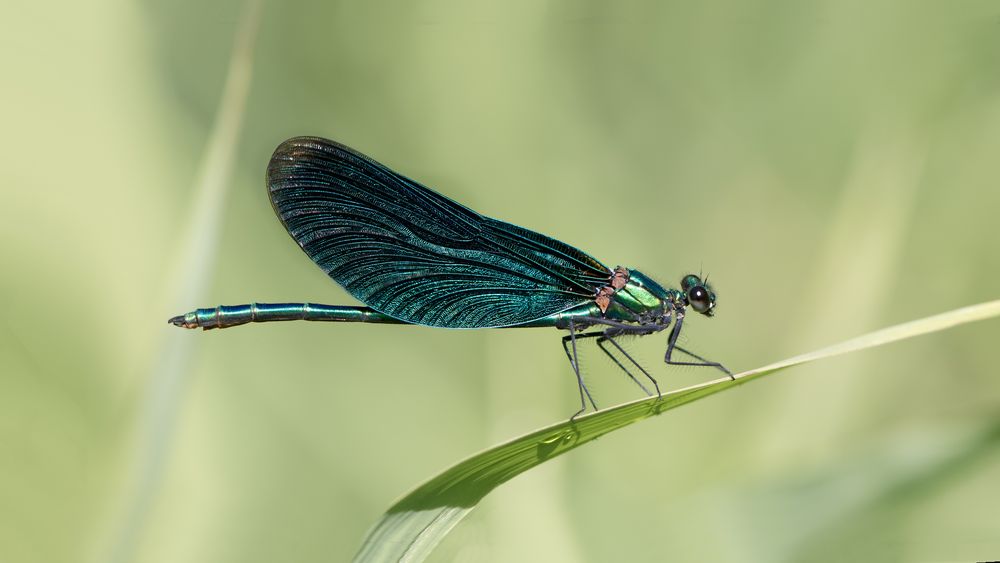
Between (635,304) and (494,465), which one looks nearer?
(494,465)

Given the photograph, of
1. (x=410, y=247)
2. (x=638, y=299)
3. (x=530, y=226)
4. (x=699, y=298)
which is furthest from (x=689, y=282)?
(x=410, y=247)

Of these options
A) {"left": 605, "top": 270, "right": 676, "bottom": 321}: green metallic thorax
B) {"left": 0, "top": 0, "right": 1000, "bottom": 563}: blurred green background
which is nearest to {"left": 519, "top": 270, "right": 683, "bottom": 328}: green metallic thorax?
{"left": 605, "top": 270, "right": 676, "bottom": 321}: green metallic thorax

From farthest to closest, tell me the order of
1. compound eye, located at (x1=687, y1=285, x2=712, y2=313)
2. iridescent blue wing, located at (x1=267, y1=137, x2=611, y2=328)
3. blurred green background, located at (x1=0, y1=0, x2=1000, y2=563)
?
1. compound eye, located at (x1=687, y1=285, x2=712, y2=313)
2. iridescent blue wing, located at (x1=267, y1=137, x2=611, y2=328)
3. blurred green background, located at (x1=0, y1=0, x2=1000, y2=563)

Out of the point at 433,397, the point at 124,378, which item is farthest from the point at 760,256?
the point at 124,378

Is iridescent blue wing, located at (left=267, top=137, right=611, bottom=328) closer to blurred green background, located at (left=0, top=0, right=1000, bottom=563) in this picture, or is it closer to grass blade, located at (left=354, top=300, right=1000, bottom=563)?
blurred green background, located at (left=0, top=0, right=1000, bottom=563)

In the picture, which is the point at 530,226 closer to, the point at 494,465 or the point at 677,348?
the point at 677,348

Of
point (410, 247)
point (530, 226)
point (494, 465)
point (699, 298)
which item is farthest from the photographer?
point (530, 226)

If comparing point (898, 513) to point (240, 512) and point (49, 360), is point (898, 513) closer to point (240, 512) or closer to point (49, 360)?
point (240, 512)
